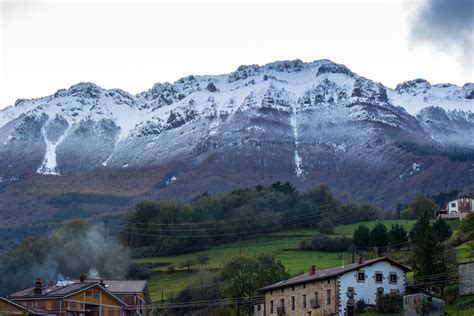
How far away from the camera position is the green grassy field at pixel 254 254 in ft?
Result: 408

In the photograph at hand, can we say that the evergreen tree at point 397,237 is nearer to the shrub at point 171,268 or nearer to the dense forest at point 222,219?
the dense forest at point 222,219

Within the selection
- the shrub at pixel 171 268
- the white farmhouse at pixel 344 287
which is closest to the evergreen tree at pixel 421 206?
the shrub at pixel 171 268

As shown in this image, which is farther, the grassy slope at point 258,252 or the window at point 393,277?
the grassy slope at point 258,252

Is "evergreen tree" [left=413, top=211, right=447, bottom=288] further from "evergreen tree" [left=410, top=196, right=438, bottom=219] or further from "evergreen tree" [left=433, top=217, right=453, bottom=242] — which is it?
"evergreen tree" [left=410, top=196, right=438, bottom=219]

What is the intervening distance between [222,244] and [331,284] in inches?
3218

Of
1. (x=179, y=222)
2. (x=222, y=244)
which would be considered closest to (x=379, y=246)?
(x=222, y=244)

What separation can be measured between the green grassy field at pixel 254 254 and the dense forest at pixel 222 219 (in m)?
4.11

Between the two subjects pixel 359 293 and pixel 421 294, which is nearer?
pixel 421 294

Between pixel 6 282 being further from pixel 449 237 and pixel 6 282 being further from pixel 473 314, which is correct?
pixel 473 314

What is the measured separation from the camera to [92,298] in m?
93.6

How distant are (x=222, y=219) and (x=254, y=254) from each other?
40654mm

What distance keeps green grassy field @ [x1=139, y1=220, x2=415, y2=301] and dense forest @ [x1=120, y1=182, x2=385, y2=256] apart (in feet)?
13.5

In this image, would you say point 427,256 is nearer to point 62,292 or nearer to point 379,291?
point 379,291

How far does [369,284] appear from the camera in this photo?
81875 millimetres
